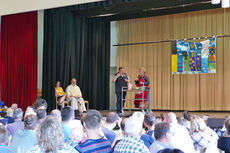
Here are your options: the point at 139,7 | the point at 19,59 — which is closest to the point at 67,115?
the point at 139,7

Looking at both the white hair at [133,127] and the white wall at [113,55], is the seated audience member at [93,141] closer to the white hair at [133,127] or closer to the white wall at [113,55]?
the white hair at [133,127]

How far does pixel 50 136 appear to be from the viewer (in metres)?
2.01

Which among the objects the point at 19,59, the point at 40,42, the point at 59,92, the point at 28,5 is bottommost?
the point at 59,92

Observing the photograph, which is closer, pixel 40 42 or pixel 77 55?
pixel 40 42

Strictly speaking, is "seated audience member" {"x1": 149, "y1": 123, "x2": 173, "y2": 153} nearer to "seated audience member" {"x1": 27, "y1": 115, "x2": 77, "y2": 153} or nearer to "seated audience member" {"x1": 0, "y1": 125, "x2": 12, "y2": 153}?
"seated audience member" {"x1": 27, "y1": 115, "x2": 77, "y2": 153}

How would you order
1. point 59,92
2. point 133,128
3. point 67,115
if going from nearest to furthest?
point 133,128 < point 67,115 < point 59,92

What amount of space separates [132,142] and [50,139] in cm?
56

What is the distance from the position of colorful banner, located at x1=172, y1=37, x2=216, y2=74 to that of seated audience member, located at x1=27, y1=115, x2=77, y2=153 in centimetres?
865

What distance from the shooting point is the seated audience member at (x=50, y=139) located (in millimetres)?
1993

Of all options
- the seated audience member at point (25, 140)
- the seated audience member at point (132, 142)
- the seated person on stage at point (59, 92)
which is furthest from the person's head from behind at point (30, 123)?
the seated person on stage at point (59, 92)

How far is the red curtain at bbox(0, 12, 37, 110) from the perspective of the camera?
9672 mm

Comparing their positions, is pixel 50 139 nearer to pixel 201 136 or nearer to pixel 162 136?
pixel 162 136

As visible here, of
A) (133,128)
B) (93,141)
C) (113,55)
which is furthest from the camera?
(113,55)

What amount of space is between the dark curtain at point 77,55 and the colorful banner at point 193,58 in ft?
9.08
